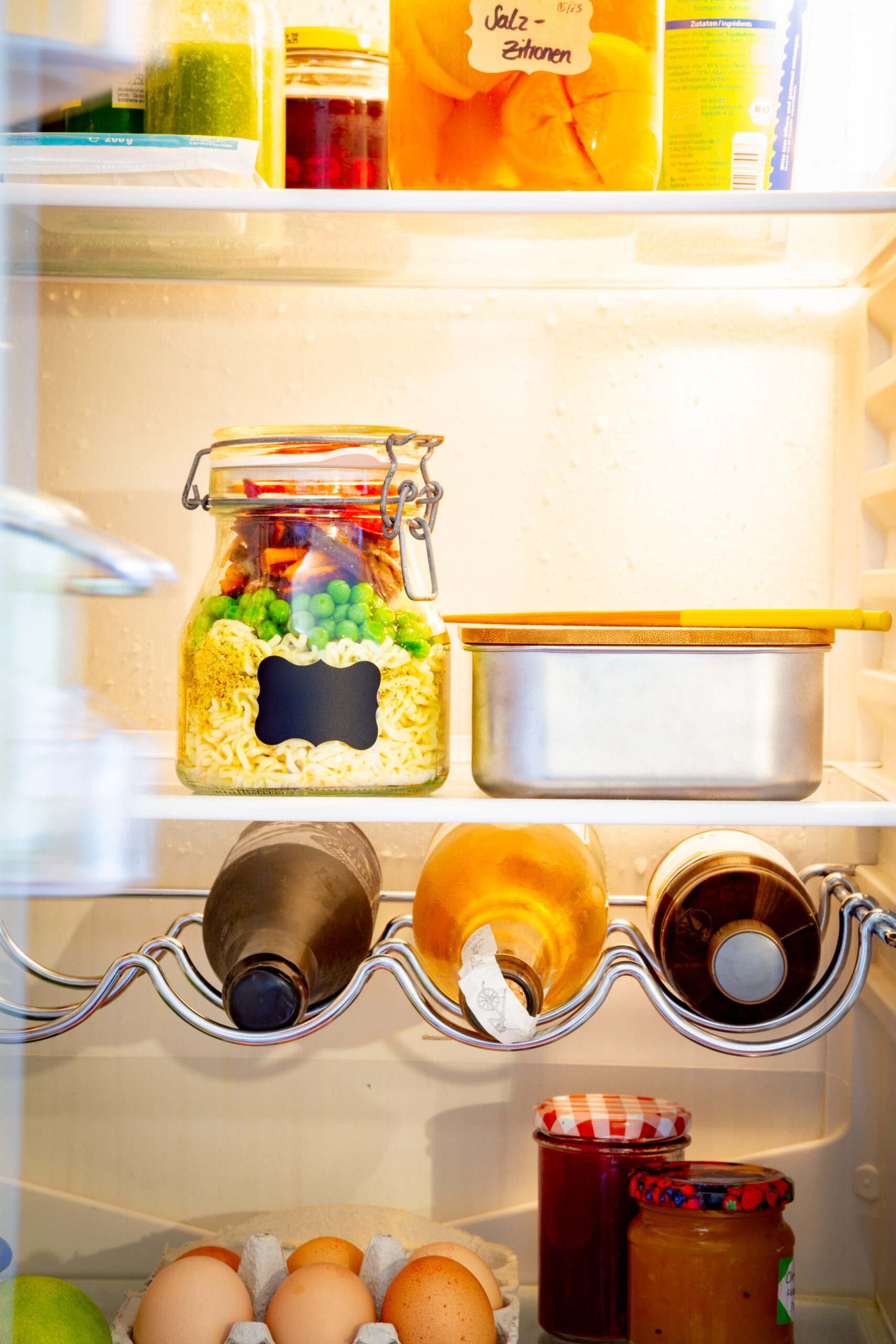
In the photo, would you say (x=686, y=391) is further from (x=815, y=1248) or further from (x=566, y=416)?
(x=815, y=1248)

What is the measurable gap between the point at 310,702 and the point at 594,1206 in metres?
0.46

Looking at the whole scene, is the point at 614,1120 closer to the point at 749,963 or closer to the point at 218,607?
the point at 749,963

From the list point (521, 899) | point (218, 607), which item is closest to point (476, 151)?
point (218, 607)

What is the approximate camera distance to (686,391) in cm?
111

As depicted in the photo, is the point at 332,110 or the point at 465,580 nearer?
the point at 332,110

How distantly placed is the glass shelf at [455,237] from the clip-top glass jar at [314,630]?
0.15 meters

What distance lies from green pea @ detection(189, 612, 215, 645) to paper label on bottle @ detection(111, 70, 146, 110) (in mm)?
383

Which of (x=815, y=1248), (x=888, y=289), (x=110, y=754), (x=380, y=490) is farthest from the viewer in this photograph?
(x=815, y=1248)

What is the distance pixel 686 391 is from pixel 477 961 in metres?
0.60

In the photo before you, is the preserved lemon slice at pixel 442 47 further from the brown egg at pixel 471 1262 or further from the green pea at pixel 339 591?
the brown egg at pixel 471 1262

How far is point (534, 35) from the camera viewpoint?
818mm

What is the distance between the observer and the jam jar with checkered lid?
0.93 metres

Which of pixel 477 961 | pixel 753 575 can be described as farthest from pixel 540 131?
pixel 477 961

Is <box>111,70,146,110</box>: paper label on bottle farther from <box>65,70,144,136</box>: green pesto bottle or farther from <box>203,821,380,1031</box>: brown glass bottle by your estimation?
<box>203,821,380,1031</box>: brown glass bottle
